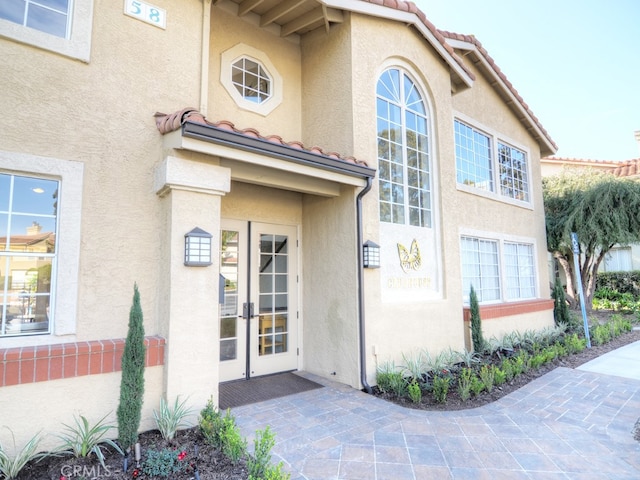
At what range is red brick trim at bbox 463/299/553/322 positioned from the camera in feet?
32.8

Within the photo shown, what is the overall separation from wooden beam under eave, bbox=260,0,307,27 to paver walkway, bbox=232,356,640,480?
7.40 metres

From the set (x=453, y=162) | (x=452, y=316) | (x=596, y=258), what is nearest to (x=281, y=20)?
(x=453, y=162)

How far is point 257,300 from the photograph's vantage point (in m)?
7.59

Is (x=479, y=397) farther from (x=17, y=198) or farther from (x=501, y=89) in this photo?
(x=501, y=89)

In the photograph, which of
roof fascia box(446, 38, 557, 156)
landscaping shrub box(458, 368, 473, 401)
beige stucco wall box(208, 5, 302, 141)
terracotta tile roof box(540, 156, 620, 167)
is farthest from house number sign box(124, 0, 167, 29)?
terracotta tile roof box(540, 156, 620, 167)

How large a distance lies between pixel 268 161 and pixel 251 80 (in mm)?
2913

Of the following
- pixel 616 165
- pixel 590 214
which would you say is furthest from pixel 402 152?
pixel 616 165

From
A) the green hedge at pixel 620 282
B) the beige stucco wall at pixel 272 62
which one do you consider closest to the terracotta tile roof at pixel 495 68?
the beige stucco wall at pixel 272 62

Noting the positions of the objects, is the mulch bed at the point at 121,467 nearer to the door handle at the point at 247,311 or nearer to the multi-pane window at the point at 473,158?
the door handle at the point at 247,311

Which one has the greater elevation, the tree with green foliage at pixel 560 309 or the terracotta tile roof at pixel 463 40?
the terracotta tile roof at pixel 463 40

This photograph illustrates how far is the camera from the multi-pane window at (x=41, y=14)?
4.73 metres

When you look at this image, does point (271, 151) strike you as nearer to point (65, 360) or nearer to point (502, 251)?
point (65, 360)

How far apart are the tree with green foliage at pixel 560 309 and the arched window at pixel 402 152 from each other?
800cm

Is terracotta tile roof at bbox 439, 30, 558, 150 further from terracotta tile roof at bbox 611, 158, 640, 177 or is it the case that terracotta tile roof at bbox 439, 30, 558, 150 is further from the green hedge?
the green hedge
